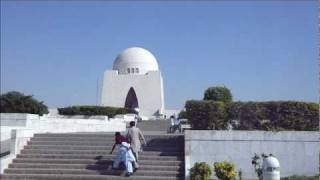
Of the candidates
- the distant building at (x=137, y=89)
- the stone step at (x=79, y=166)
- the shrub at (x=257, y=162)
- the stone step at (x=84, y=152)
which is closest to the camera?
the shrub at (x=257, y=162)

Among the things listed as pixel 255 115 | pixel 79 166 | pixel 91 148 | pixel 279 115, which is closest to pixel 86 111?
pixel 91 148

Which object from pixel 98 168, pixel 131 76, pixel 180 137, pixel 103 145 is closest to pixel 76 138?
pixel 103 145

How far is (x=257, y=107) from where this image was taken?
39.8ft

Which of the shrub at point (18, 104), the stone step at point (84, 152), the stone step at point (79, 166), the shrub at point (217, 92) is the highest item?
the shrub at point (217, 92)


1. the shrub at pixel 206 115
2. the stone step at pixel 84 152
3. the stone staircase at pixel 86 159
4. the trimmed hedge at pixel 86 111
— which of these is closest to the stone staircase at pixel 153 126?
the trimmed hedge at pixel 86 111

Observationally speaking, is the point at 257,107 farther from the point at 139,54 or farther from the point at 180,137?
the point at 139,54

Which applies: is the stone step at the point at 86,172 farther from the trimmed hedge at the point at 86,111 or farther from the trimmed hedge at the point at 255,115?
the trimmed hedge at the point at 86,111

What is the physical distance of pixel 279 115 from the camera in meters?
12.0

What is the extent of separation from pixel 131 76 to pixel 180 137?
40.3 meters

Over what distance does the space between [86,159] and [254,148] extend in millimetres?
4405

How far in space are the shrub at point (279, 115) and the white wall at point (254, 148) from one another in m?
0.84

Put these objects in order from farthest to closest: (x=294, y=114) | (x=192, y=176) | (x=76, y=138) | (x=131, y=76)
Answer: (x=131, y=76)
(x=76, y=138)
(x=294, y=114)
(x=192, y=176)

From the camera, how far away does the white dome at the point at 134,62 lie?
53188 mm

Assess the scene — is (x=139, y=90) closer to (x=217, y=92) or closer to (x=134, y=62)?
(x=134, y=62)
